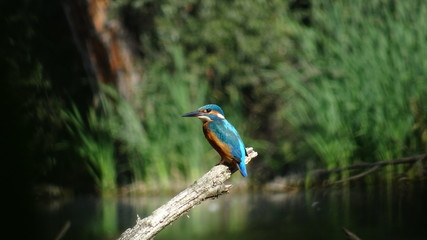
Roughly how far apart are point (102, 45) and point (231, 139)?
6.18 m

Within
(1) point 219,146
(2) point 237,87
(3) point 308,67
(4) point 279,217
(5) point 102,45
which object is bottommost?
(4) point 279,217

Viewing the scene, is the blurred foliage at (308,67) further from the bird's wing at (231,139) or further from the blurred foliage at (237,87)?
the bird's wing at (231,139)

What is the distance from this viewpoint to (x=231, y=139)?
4.33 metres

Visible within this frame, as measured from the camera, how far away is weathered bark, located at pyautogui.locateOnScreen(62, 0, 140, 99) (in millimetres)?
10125

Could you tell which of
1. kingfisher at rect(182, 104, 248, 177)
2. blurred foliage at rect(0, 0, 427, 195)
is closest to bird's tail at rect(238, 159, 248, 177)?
kingfisher at rect(182, 104, 248, 177)

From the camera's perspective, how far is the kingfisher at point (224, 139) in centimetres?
420

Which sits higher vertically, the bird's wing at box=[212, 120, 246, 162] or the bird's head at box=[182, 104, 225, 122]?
the bird's head at box=[182, 104, 225, 122]

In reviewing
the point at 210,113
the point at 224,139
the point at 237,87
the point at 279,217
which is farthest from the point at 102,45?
the point at 224,139

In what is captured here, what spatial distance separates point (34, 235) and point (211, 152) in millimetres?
6608

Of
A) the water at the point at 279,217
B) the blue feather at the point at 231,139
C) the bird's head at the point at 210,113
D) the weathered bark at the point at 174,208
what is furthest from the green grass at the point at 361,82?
the weathered bark at the point at 174,208

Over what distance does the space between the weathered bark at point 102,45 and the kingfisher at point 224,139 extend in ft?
18.2

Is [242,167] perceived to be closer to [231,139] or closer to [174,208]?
[231,139]

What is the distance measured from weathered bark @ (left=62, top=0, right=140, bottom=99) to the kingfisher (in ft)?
18.2

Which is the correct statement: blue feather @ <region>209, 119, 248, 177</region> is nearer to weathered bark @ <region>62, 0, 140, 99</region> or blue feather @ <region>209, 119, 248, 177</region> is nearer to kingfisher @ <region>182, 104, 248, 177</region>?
kingfisher @ <region>182, 104, 248, 177</region>
